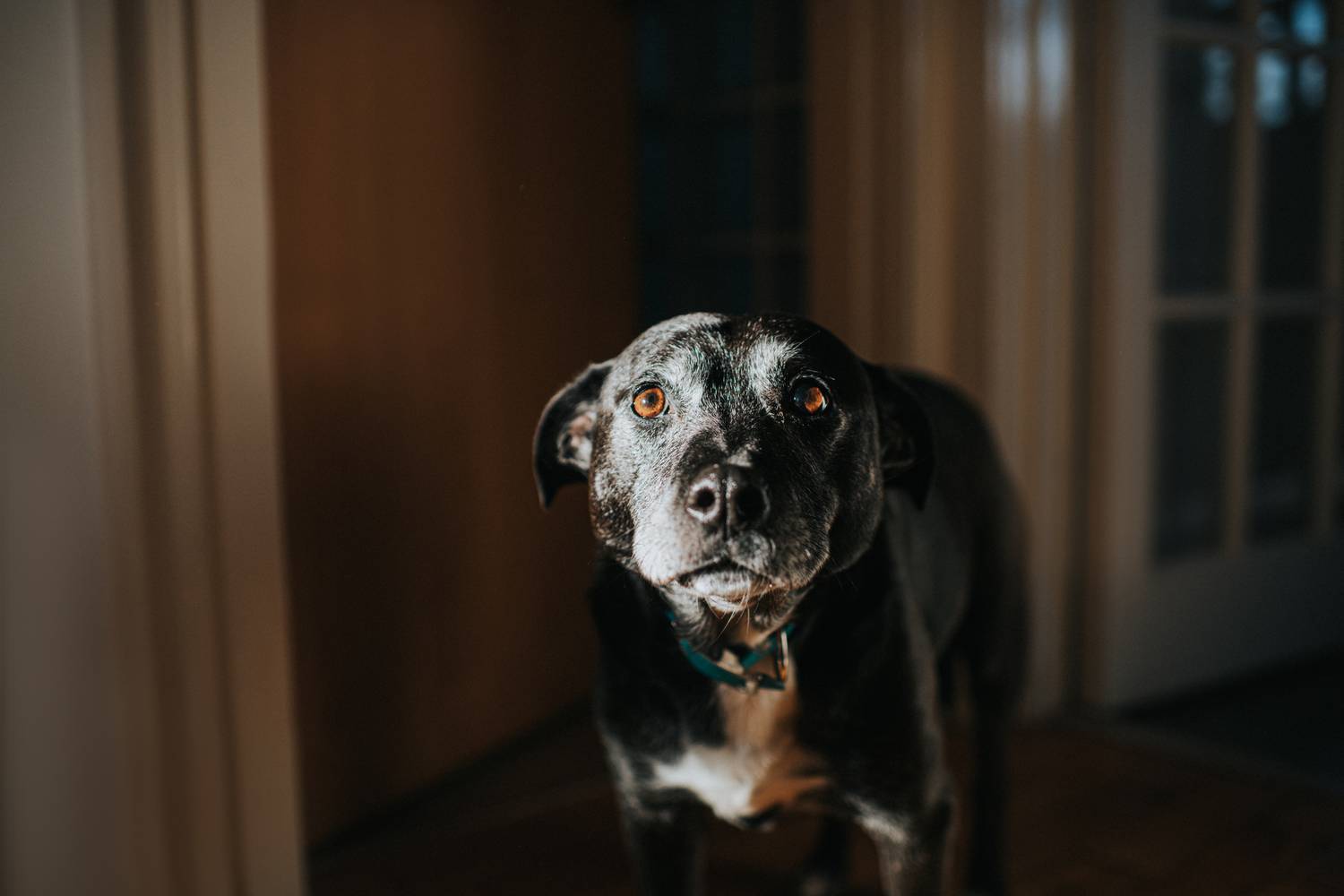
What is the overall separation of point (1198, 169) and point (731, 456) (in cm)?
168

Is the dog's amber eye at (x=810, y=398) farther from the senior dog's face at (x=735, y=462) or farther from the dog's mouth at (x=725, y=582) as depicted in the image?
the dog's mouth at (x=725, y=582)

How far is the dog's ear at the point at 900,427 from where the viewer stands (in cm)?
82

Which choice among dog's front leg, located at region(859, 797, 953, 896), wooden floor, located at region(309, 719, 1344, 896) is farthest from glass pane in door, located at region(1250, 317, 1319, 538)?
dog's front leg, located at region(859, 797, 953, 896)

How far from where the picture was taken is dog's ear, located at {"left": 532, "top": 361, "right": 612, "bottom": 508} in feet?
2.63

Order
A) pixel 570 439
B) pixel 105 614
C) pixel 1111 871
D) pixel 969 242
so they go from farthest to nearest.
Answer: pixel 969 242
pixel 1111 871
pixel 105 614
pixel 570 439

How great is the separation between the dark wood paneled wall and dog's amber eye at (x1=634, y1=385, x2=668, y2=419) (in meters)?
0.76

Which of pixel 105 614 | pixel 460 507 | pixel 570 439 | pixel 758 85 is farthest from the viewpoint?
pixel 758 85

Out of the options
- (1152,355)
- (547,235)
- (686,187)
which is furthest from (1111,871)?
(686,187)

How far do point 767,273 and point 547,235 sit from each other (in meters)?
0.61

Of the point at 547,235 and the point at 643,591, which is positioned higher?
the point at 547,235

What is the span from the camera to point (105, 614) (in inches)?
37.8

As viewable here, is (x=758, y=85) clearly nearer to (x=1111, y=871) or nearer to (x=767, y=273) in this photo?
(x=767, y=273)

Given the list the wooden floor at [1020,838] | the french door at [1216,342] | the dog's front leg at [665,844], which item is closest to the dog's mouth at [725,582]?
the dog's front leg at [665,844]

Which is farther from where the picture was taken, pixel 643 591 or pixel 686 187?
pixel 686 187
